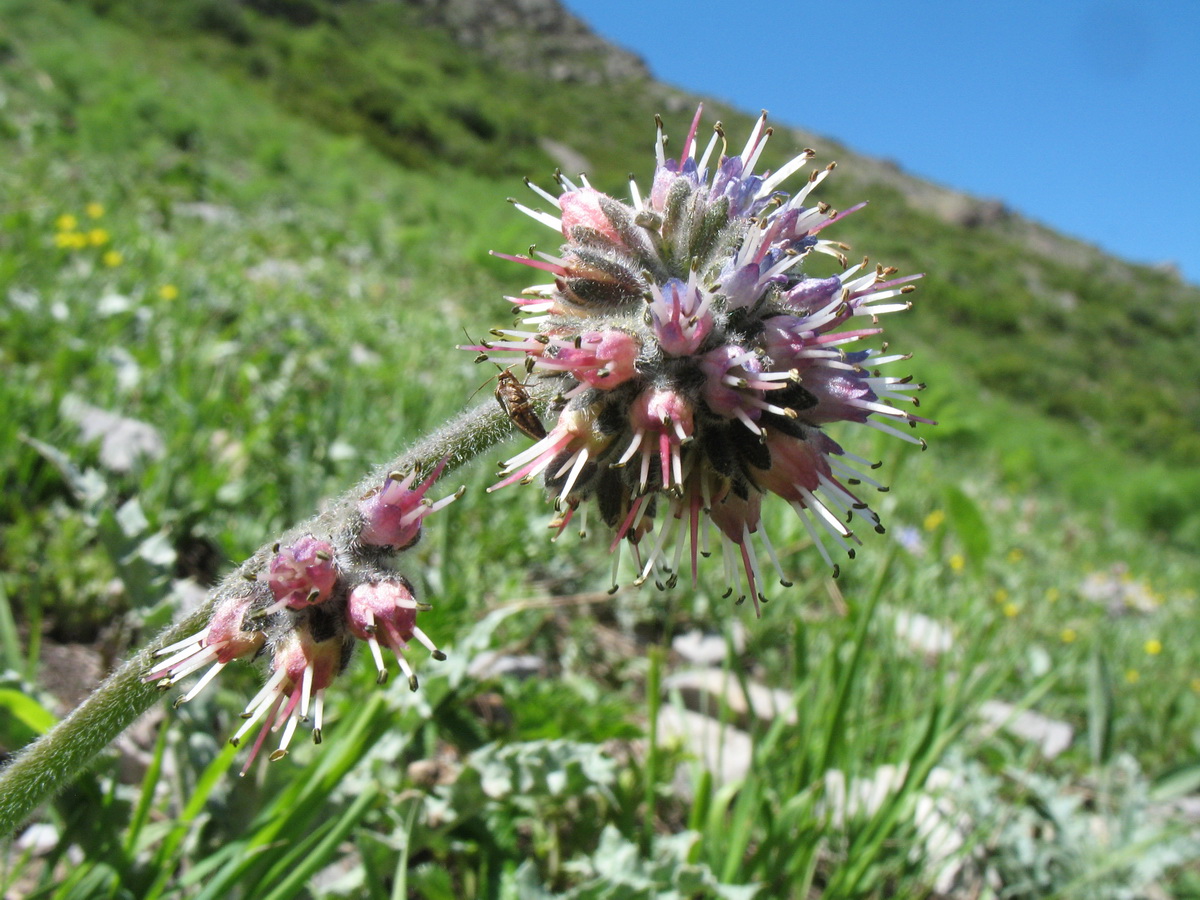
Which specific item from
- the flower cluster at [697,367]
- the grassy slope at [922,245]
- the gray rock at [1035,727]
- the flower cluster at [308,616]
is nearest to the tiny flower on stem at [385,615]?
the flower cluster at [308,616]

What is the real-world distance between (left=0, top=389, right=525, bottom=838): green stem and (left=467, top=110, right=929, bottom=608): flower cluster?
322 millimetres

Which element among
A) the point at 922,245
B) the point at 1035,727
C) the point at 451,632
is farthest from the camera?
the point at 922,245

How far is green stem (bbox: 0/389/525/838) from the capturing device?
1420mm

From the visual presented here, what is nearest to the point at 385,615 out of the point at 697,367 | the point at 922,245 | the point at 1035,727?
the point at 697,367

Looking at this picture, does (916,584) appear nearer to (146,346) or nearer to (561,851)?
(561,851)

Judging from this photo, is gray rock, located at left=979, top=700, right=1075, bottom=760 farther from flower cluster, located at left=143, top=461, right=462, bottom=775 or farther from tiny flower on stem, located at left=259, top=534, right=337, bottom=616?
tiny flower on stem, located at left=259, top=534, right=337, bottom=616

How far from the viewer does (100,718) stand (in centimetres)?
146

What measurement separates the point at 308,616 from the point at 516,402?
0.56 meters

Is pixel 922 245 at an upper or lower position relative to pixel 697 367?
upper

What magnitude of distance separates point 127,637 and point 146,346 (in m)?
2.39

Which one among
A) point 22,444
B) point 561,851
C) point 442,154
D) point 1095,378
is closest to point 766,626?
point 561,851

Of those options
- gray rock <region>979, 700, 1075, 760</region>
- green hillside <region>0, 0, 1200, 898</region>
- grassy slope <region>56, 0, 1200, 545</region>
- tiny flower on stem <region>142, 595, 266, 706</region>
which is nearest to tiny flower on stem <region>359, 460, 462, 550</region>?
green hillside <region>0, 0, 1200, 898</region>

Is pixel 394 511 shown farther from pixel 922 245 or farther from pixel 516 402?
pixel 922 245

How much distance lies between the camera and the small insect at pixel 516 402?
163 cm
